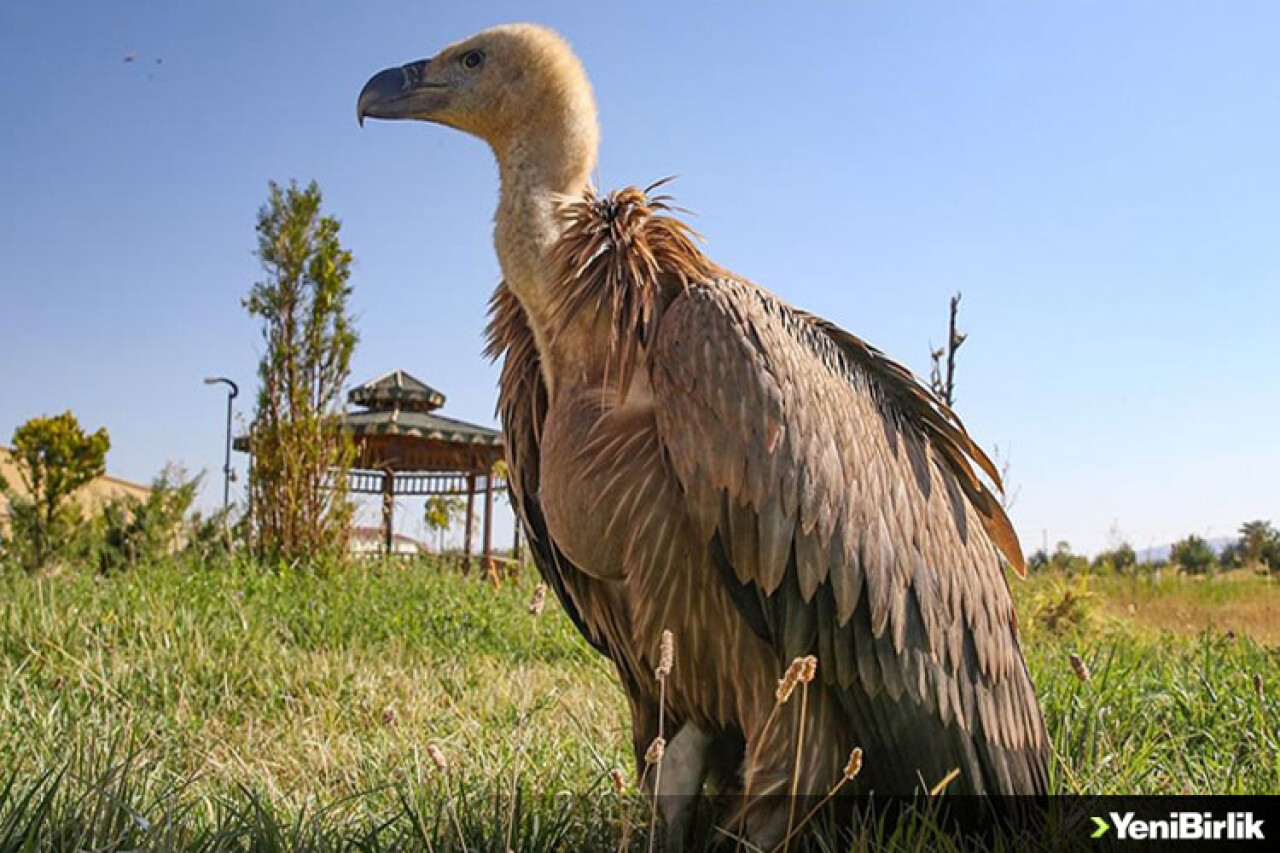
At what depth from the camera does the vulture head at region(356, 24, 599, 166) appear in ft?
8.82

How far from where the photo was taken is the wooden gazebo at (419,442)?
43.1 feet

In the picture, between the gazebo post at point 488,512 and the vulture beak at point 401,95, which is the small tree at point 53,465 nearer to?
the gazebo post at point 488,512

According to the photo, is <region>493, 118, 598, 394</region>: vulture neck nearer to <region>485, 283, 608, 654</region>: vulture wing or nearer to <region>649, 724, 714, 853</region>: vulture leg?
<region>485, 283, 608, 654</region>: vulture wing

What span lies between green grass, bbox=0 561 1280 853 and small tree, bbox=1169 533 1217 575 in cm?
804

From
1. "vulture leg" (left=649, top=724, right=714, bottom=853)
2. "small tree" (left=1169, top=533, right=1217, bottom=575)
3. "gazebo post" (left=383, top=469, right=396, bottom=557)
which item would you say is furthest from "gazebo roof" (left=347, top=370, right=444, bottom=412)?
"vulture leg" (left=649, top=724, right=714, bottom=853)

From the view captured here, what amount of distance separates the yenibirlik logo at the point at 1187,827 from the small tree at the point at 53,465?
10.3m

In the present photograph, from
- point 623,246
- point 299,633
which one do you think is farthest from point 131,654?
point 623,246

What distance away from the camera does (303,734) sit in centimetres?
384

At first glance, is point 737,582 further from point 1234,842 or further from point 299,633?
point 299,633

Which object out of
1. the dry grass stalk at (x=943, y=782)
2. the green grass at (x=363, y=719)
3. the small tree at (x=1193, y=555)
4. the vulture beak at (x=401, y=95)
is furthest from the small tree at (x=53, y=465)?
the small tree at (x=1193, y=555)

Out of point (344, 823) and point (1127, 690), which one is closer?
point (344, 823)

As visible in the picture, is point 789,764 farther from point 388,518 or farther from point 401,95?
point 388,518

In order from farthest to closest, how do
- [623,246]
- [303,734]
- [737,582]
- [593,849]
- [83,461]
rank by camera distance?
1. [83,461]
2. [303,734]
3. [593,849]
4. [623,246]
5. [737,582]

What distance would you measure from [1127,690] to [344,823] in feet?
9.79
